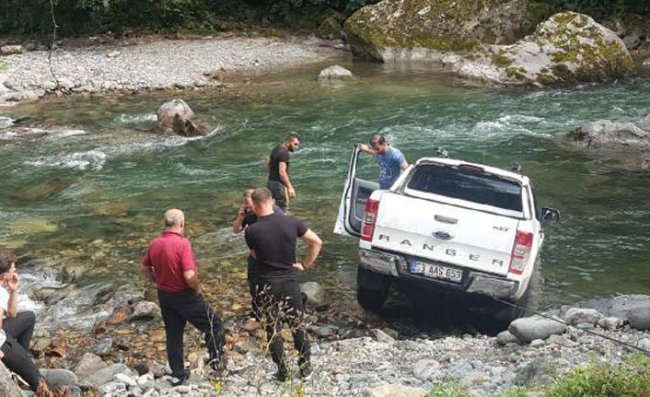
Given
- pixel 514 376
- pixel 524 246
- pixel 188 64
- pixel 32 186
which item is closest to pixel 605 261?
pixel 524 246

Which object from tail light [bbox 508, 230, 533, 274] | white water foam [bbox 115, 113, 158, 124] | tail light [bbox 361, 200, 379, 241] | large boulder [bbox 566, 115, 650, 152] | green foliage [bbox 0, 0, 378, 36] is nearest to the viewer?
tail light [bbox 508, 230, 533, 274]

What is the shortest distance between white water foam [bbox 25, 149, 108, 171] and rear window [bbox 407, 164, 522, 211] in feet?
30.6

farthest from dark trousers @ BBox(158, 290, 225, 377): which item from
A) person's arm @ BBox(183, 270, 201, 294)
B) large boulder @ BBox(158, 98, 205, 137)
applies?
large boulder @ BBox(158, 98, 205, 137)

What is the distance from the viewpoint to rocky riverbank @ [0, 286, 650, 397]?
6.99m

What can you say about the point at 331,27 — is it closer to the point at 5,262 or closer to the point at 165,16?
the point at 165,16

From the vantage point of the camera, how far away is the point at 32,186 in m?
15.6

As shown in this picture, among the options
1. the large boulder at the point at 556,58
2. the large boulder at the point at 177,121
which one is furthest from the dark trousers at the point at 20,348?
the large boulder at the point at 556,58

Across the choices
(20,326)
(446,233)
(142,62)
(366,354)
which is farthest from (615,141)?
(142,62)

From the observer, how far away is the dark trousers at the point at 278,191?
11977 mm

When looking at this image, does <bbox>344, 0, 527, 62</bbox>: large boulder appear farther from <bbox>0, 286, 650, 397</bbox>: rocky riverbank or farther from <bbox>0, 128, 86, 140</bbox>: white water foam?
<bbox>0, 286, 650, 397</bbox>: rocky riverbank

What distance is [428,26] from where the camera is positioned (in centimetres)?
2986

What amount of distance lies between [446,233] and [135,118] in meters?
14.8

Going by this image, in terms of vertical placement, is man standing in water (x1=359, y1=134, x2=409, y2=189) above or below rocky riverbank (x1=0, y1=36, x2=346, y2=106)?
above

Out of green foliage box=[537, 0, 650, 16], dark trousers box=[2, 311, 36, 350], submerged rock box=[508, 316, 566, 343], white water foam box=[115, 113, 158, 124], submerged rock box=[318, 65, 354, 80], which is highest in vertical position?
green foliage box=[537, 0, 650, 16]
